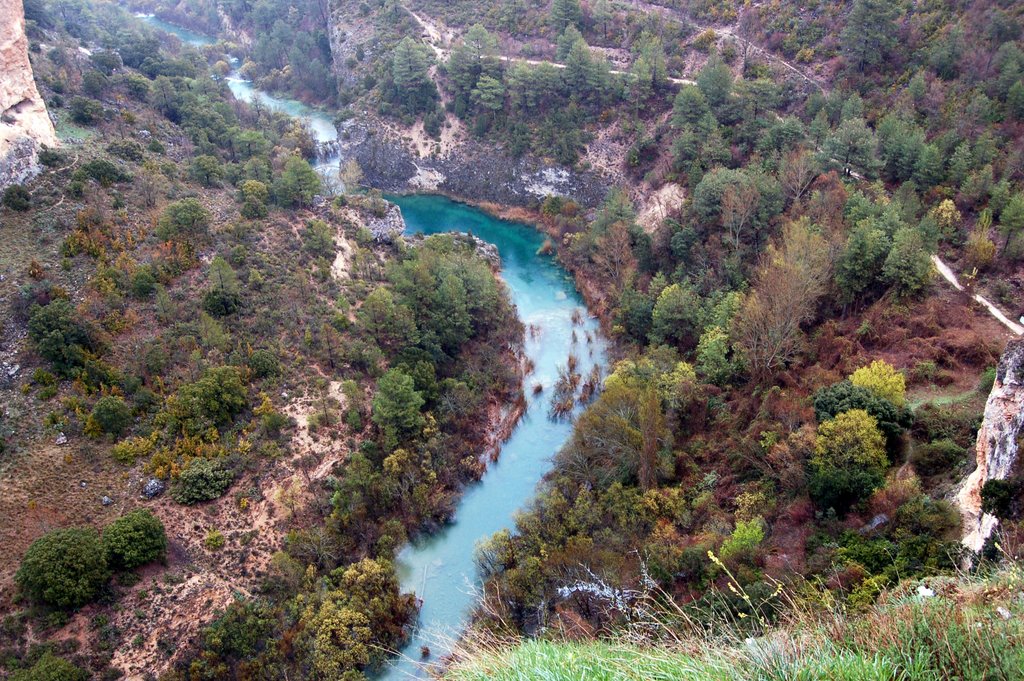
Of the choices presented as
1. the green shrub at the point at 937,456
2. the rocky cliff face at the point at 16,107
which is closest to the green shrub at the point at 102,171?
the rocky cliff face at the point at 16,107

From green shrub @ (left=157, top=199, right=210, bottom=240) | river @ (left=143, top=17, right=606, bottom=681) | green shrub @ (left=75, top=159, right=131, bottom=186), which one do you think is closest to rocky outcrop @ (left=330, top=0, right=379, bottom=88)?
river @ (left=143, top=17, right=606, bottom=681)

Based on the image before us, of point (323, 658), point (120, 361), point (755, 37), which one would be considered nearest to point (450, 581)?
point (323, 658)

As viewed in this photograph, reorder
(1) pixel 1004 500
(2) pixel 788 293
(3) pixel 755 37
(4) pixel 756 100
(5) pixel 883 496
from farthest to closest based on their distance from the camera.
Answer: (3) pixel 755 37, (4) pixel 756 100, (2) pixel 788 293, (5) pixel 883 496, (1) pixel 1004 500

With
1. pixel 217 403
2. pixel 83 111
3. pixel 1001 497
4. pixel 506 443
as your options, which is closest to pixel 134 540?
pixel 217 403

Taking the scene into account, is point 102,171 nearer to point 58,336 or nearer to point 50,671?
point 58,336

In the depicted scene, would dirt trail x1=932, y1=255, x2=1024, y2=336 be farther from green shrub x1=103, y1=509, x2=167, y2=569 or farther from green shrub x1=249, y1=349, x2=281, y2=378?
green shrub x1=103, y1=509, x2=167, y2=569

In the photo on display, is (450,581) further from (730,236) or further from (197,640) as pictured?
(730,236)
